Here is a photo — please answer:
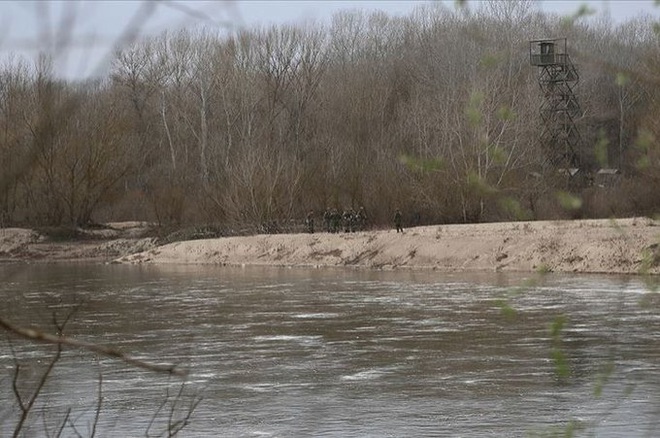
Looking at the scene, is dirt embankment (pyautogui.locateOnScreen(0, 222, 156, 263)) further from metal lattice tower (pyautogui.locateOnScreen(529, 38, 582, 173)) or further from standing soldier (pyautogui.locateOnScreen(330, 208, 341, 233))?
metal lattice tower (pyautogui.locateOnScreen(529, 38, 582, 173))

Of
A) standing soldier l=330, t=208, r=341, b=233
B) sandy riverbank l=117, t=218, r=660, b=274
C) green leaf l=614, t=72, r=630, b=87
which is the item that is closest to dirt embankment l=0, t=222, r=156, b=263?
sandy riverbank l=117, t=218, r=660, b=274

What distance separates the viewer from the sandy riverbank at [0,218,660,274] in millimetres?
31531

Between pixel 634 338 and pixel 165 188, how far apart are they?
40.9 metres

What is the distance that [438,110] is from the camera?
56.8 metres

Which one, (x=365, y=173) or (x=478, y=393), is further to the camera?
(x=365, y=173)

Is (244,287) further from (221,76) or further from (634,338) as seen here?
(221,76)

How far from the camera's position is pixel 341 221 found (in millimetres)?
44281

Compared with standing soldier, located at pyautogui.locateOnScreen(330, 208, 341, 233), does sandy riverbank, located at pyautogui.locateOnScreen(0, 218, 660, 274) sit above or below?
below

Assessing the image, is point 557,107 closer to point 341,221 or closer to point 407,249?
point 341,221

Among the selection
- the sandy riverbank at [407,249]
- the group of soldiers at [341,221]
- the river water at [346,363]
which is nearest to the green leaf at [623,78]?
the river water at [346,363]

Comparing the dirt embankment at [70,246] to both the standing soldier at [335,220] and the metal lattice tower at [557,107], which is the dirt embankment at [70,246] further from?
the metal lattice tower at [557,107]

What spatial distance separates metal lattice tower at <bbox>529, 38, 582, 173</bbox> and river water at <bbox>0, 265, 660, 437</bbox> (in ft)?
68.5

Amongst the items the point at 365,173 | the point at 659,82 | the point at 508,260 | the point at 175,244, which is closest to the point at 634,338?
the point at 659,82

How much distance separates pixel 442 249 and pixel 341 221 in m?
9.54
